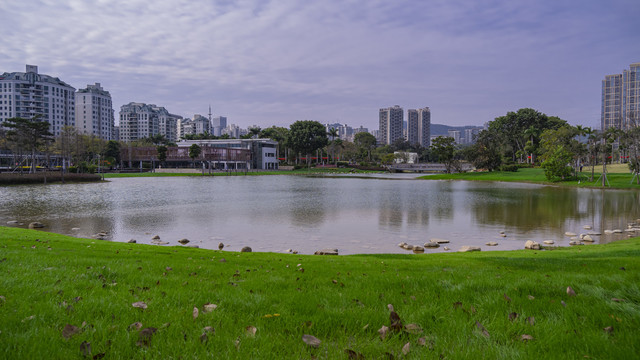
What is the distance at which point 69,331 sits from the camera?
12.0 ft

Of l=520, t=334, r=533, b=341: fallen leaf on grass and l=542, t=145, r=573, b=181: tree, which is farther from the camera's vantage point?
l=542, t=145, r=573, b=181: tree

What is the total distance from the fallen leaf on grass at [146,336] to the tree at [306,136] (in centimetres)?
14773

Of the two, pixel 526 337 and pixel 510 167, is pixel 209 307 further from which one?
pixel 510 167

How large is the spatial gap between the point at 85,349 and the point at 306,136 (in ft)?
487

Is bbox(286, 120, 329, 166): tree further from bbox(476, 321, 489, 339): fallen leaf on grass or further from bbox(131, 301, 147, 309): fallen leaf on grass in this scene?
bbox(476, 321, 489, 339): fallen leaf on grass

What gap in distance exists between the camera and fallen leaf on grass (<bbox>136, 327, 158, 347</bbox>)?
138 inches

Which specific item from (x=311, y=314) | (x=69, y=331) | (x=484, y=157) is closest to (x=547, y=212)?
(x=311, y=314)

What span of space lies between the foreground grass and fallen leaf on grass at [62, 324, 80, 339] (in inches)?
0.7

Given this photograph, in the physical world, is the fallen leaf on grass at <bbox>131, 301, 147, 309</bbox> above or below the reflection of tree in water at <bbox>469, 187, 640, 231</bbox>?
above

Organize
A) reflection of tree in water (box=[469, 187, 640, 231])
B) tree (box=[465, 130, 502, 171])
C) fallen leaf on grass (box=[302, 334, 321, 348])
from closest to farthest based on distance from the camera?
fallen leaf on grass (box=[302, 334, 321, 348])
reflection of tree in water (box=[469, 187, 640, 231])
tree (box=[465, 130, 502, 171])

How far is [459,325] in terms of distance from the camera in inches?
164

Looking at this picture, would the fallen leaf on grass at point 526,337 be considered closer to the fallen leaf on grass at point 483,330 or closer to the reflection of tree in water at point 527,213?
the fallen leaf on grass at point 483,330

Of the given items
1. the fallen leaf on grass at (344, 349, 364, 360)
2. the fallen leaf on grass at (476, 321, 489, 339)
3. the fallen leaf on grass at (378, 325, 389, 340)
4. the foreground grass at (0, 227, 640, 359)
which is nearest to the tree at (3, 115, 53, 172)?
the foreground grass at (0, 227, 640, 359)

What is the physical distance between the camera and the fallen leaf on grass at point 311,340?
3639mm
